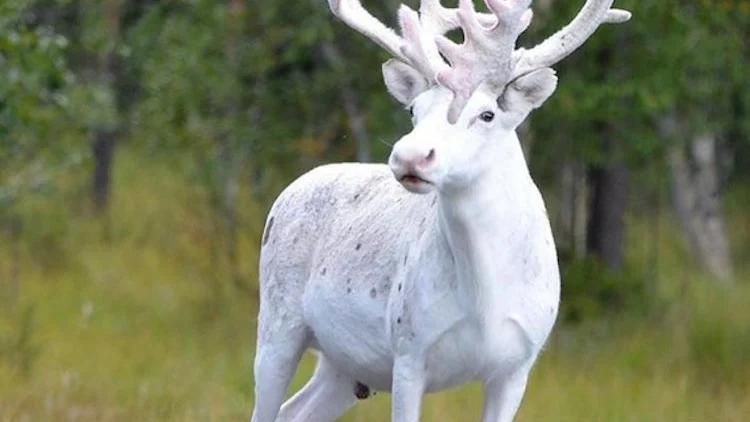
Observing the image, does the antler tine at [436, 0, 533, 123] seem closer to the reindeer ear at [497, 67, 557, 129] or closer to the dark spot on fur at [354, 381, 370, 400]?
the reindeer ear at [497, 67, 557, 129]

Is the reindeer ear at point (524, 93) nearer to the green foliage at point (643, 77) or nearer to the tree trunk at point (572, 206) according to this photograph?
the green foliage at point (643, 77)

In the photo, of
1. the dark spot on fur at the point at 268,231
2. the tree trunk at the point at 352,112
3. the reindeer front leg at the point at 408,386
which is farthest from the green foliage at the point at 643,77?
the reindeer front leg at the point at 408,386

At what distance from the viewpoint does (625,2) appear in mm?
12180

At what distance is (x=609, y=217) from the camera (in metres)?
14.3

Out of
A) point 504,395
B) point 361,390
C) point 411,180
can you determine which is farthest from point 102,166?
point 411,180

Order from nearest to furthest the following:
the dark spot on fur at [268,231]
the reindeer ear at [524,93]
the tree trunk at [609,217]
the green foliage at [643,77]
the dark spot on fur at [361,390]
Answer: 1. the reindeer ear at [524,93]
2. the dark spot on fur at [361,390]
3. the dark spot on fur at [268,231]
4. the green foliage at [643,77]
5. the tree trunk at [609,217]

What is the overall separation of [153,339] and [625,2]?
4437mm

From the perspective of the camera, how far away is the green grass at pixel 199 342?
10328 millimetres

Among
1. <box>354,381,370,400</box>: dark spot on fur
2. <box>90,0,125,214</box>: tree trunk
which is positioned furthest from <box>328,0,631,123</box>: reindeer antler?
<box>90,0,125,214</box>: tree trunk

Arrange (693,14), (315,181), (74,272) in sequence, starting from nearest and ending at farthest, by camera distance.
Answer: (315,181) → (693,14) → (74,272)

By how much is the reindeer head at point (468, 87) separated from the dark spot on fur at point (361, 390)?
1.40 metres

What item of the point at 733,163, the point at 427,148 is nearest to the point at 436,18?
the point at 427,148

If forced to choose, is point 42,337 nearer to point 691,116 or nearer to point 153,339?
point 153,339

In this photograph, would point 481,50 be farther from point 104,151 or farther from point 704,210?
point 104,151
